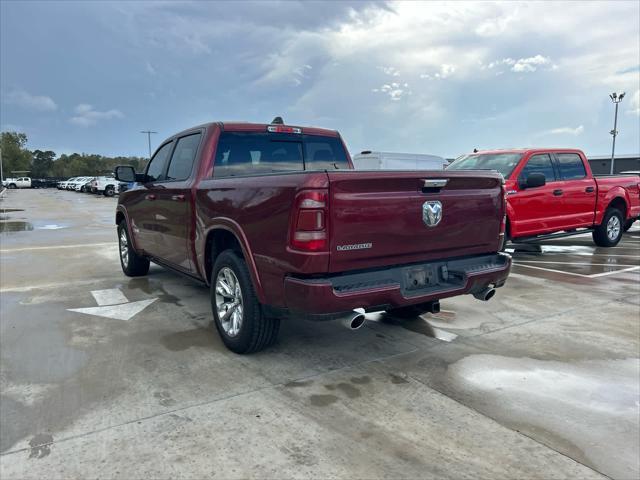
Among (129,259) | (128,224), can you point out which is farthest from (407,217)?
(129,259)

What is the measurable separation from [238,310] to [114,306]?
7.98ft

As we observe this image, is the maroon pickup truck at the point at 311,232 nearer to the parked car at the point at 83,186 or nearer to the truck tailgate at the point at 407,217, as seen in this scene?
the truck tailgate at the point at 407,217

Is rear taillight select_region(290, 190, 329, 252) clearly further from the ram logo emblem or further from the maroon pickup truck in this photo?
the ram logo emblem

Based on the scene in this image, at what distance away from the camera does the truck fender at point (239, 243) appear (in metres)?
3.75

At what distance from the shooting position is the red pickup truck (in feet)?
28.7

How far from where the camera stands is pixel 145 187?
618cm

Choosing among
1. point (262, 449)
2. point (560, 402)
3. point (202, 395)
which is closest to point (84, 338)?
point (202, 395)

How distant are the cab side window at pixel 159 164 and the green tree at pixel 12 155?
110934 mm

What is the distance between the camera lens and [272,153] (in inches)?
201

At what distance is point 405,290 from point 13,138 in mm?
130172

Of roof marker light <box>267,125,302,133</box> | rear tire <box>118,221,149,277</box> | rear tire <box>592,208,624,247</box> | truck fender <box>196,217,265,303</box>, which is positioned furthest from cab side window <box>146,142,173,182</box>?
rear tire <box>592,208,624,247</box>

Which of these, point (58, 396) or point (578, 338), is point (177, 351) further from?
point (578, 338)

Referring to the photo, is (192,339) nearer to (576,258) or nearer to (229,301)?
(229,301)

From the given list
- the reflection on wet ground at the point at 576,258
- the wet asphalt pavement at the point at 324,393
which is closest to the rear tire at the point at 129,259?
the wet asphalt pavement at the point at 324,393
